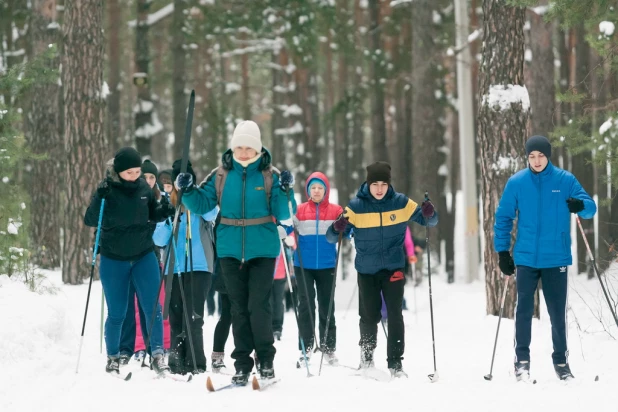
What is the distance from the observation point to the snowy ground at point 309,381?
21.0ft

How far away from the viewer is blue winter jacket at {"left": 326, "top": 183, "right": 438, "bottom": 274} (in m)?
7.86

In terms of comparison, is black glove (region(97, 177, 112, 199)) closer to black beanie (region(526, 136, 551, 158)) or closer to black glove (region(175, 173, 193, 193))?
black glove (region(175, 173, 193, 193))

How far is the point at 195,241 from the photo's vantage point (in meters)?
8.15

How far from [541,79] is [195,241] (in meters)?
11.6

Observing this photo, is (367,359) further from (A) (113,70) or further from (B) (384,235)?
(A) (113,70)

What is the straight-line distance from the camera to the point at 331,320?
9305 millimetres

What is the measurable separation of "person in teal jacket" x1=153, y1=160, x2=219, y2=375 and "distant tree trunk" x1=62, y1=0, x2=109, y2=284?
21.0ft

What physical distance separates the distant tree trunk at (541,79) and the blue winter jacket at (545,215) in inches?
413

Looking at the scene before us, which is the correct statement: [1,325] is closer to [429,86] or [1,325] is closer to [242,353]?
[242,353]

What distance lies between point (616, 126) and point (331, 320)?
158 inches

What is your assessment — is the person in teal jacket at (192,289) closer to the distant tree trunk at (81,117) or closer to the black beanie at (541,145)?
the black beanie at (541,145)

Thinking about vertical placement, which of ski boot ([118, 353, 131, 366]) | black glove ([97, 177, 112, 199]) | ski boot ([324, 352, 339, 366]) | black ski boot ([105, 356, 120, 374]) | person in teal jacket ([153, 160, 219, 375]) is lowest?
ski boot ([324, 352, 339, 366])

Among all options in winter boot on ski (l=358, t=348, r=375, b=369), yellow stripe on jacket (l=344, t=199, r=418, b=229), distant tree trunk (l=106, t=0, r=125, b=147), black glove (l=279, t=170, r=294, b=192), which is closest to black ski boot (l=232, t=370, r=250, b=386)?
winter boot on ski (l=358, t=348, r=375, b=369)

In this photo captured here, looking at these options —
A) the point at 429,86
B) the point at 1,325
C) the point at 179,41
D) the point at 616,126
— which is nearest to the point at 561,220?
the point at 616,126
